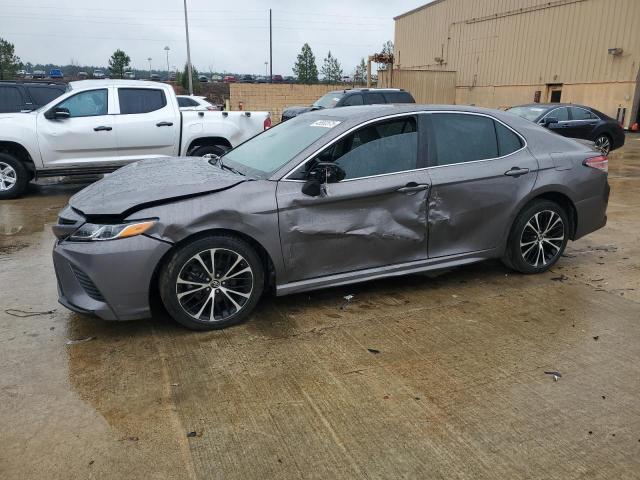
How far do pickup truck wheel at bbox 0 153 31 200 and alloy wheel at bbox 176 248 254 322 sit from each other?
6.48m

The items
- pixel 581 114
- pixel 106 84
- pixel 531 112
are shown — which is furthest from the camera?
pixel 581 114

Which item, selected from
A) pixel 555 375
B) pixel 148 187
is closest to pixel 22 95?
pixel 148 187

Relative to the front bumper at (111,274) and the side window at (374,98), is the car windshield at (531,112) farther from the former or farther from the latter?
the front bumper at (111,274)

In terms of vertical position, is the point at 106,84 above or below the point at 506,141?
above

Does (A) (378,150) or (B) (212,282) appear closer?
(B) (212,282)

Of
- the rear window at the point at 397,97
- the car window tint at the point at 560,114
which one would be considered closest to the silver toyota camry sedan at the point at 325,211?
the car window tint at the point at 560,114

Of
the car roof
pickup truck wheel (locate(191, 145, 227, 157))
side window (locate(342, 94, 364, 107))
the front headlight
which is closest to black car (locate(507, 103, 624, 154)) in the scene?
side window (locate(342, 94, 364, 107))

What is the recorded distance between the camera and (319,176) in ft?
12.7

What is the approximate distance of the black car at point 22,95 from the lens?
1084 centimetres

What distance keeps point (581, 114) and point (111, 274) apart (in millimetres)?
A: 14368

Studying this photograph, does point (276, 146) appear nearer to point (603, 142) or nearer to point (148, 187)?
point (148, 187)

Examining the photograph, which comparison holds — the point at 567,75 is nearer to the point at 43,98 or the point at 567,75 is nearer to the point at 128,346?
the point at 43,98

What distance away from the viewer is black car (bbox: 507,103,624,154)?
45.3 feet

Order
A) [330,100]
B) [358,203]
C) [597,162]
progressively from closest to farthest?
[358,203] → [597,162] → [330,100]
